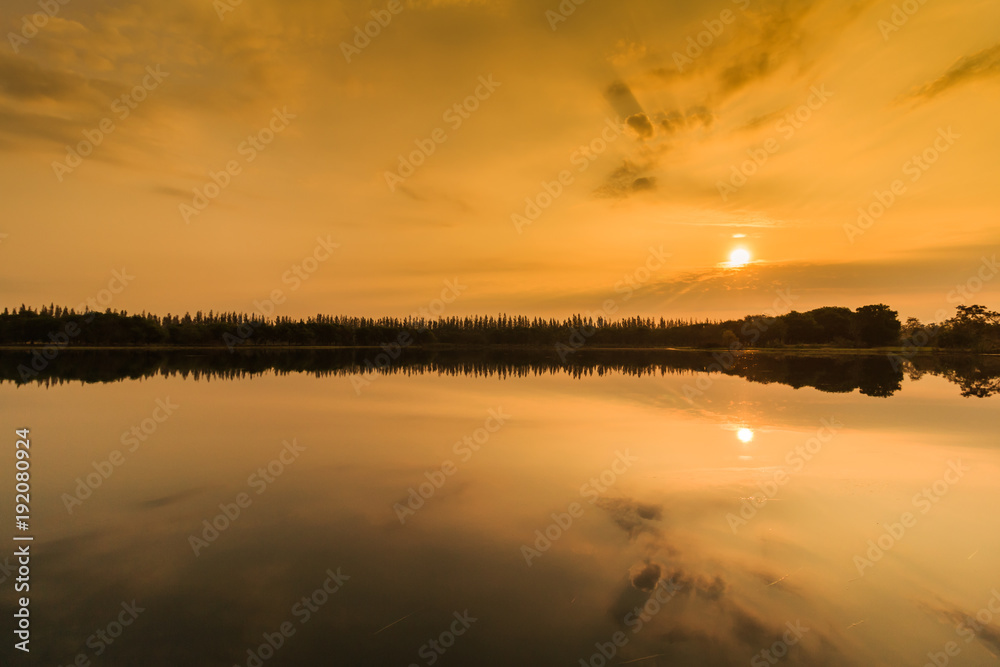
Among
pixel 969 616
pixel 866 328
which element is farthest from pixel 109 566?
pixel 866 328

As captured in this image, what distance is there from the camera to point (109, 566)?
7.41 m

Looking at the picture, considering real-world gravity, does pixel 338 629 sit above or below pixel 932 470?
below

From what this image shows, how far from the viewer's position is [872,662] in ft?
18.2

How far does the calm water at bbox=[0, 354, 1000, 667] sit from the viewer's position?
584 centimetres

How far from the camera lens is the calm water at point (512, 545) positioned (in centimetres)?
584

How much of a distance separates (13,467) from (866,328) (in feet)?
513

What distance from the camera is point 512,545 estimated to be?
8289mm

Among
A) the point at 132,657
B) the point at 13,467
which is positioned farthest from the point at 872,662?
the point at 13,467

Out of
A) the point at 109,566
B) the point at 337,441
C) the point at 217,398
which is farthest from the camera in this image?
the point at 217,398

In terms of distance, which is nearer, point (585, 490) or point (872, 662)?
point (872, 662)

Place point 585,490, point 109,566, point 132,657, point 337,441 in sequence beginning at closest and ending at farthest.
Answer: point 132,657, point 109,566, point 585,490, point 337,441

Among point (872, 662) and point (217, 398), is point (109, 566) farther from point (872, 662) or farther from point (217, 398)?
point (217, 398)

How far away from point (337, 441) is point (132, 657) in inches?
421

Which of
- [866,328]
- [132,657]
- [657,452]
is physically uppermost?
[866,328]
